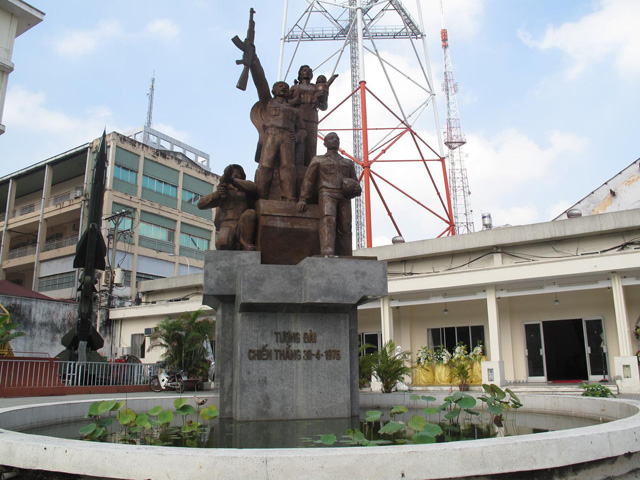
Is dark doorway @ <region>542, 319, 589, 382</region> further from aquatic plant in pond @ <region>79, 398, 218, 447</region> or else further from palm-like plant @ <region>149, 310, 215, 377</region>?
aquatic plant in pond @ <region>79, 398, 218, 447</region>

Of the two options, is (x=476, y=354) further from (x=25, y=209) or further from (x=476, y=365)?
(x=25, y=209)

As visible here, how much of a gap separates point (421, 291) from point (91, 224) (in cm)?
1110

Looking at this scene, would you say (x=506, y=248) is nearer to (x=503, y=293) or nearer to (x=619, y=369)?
(x=503, y=293)

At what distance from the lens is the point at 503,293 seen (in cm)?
1817

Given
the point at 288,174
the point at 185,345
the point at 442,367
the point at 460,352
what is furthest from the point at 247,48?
the point at 442,367

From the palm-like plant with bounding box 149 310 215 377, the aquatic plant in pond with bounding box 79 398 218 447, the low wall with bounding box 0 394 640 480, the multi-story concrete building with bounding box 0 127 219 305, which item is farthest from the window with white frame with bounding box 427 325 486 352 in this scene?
the multi-story concrete building with bounding box 0 127 219 305

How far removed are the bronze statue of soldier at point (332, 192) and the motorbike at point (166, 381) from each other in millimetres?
12829

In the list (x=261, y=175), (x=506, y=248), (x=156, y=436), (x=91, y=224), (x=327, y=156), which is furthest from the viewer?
(x=506, y=248)

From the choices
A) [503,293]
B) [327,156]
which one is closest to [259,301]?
[327,156]

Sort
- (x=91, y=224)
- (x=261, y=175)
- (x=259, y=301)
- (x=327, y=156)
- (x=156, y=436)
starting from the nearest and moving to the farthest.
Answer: (x=156, y=436) < (x=259, y=301) < (x=327, y=156) < (x=261, y=175) < (x=91, y=224)

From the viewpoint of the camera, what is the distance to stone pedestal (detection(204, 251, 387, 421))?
19.3 ft

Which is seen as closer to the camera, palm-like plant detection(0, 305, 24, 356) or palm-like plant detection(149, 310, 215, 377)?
palm-like plant detection(0, 305, 24, 356)

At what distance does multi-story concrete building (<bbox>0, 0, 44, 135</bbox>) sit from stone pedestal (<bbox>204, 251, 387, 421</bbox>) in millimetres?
24963

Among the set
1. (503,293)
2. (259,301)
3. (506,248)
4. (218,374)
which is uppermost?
(506,248)
